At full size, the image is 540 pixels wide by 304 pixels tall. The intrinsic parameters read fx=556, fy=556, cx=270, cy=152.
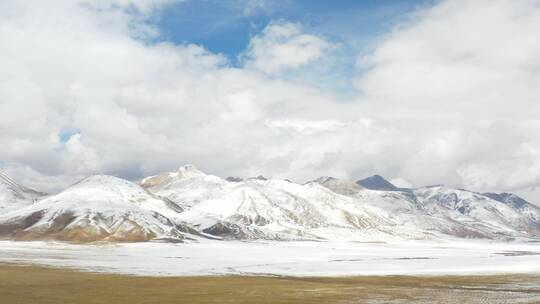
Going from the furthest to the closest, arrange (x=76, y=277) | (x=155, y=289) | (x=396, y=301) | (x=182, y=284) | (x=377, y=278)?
(x=377, y=278), (x=76, y=277), (x=182, y=284), (x=155, y=289), (x=396, y=301)

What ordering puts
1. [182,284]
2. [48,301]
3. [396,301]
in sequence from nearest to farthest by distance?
[48,301], [396,301], [182,284]

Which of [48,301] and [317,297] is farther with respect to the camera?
[317,297]

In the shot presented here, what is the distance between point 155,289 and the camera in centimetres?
6438

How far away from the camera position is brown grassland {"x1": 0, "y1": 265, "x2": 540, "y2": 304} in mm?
55875

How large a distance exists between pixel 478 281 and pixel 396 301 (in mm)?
30279

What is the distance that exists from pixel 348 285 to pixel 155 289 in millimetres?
24818

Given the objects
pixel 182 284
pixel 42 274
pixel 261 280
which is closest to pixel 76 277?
pixel 42 274

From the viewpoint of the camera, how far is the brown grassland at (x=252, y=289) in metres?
55.9

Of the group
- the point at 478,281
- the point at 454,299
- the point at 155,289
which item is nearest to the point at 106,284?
the point at 155,289

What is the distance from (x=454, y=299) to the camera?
58.6 metres

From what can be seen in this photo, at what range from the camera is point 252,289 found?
6594 cm

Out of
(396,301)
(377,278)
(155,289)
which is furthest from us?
(377,278)

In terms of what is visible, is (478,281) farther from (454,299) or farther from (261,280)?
(261,280)

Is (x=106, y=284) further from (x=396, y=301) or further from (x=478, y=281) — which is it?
(x=478, y=281)
